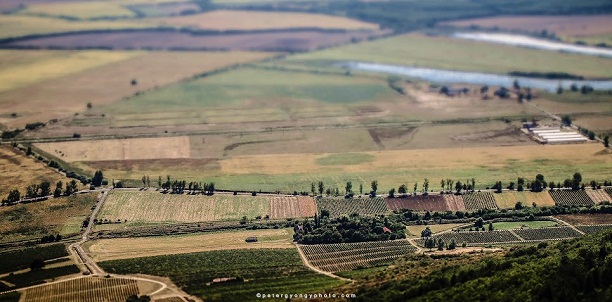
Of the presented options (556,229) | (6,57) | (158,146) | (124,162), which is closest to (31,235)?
(124,162)

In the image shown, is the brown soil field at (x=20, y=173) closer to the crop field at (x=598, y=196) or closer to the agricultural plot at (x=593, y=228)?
the agricultural plot at (x=593, y=228)

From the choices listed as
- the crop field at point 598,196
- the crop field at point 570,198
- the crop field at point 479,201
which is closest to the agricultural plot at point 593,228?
the crop field at point 570,198

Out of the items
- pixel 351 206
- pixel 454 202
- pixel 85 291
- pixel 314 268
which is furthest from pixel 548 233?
pixel 85 291

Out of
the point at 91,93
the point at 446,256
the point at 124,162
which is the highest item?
the point at 91,93

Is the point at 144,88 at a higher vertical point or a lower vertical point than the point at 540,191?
higher

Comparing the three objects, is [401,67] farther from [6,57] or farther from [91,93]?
[6,57]

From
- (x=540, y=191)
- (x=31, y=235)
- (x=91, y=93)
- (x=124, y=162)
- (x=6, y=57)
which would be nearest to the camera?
(x=31, y=235)

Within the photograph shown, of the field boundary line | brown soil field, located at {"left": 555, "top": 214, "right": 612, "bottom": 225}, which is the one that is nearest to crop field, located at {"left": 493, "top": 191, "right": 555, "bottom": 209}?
brown soil field, located at {"left": 555, "top": 214, "right": 612, "bottom": 225}

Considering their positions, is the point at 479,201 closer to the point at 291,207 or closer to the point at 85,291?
the point at 291,207
